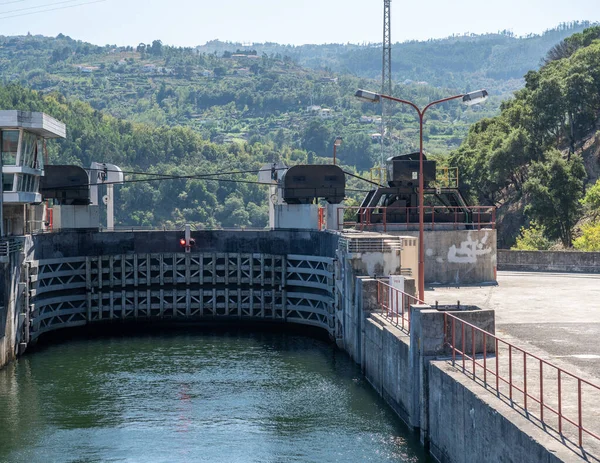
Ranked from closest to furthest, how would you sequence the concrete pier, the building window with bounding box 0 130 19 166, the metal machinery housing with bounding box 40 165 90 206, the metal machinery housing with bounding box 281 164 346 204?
the concrete pier < the building window with bounding box 0 130 19 166 < the metal machinery housing with bounding box 40 165 90 206 < the metal machinery housing with bounding box 281 164 346 204

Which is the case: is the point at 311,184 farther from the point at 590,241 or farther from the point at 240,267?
the point at 590,241

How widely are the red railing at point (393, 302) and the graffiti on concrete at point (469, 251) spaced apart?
12057 mm

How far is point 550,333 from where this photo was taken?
26875 millimetres

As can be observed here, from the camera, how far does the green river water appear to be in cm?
2359

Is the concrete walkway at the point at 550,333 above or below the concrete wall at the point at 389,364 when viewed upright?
above

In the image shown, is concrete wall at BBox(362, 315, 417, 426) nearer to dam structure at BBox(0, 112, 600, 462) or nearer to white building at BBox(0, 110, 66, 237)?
dam structure at BBox(0, 112, 600, 462)

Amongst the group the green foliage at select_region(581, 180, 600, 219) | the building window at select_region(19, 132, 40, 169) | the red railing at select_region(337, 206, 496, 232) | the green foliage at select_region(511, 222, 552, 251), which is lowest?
the green foliage at select_region(511, 222, 552, 251)

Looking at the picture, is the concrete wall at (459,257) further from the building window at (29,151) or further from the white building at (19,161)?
the building window at (29,151)

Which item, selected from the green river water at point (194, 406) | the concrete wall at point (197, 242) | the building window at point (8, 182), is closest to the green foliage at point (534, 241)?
the concrete wall at point (197, 242)

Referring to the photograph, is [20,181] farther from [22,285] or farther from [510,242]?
[510,242]

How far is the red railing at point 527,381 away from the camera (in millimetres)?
16078

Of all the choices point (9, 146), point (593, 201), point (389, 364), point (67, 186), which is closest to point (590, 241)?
point (593, 201)

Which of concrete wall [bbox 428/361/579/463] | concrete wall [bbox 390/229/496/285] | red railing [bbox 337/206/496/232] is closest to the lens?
concrete wall [bbox 428/361/579/463]

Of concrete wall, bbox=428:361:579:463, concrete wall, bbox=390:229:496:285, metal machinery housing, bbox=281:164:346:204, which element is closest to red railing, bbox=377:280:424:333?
concrete wall, bbox=428:361:579:463
